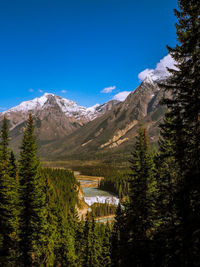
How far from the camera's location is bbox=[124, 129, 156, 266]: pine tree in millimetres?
19109

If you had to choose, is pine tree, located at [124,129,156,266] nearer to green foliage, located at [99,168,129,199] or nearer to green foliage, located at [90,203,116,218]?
green foliage, located at [90,203,116,218]

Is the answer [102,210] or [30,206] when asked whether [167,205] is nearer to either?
[30,206]

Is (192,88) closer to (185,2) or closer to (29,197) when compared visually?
(185,2)

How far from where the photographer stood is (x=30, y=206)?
24953mm

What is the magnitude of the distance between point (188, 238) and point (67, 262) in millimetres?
35273

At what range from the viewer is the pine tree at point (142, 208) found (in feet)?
62.7

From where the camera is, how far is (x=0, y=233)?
22.1m

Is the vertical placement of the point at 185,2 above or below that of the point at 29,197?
above

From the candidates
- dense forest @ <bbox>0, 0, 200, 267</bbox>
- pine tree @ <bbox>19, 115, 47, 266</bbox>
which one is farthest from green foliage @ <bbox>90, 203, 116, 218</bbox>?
pine tree @ <bbox>19, 115, 47, 266</bbox>

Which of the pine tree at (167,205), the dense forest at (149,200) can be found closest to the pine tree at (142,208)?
the dense forest at (149,200)

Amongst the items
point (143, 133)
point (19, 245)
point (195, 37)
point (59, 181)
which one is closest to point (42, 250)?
point (19, 245)

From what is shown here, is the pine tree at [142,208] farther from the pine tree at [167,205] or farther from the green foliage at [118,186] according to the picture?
→ the green foliage at [118,186]

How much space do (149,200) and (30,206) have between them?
48.8ft

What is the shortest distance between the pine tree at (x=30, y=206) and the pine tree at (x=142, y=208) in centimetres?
1214
